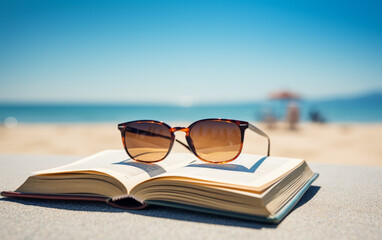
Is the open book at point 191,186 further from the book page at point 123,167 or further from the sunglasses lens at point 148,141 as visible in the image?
the sunglasses lens at point 148,141

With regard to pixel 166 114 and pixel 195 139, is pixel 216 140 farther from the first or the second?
pixel 166 114

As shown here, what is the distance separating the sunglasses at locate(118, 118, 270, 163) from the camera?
4.24 feet

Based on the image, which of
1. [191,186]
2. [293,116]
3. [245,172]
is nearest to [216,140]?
[245,172]

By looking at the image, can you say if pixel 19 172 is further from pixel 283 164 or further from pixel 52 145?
pixel 52 145

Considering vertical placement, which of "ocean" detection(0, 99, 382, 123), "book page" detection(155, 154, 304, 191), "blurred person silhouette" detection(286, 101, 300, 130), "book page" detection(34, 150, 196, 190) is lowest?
"ocean" detection(0, 99, 382, 123)

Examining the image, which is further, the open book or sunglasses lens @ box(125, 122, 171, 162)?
sunglasses lens @ box(125, 122, 171, 162)

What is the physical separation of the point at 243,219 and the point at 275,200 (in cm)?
12

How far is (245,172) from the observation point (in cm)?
104

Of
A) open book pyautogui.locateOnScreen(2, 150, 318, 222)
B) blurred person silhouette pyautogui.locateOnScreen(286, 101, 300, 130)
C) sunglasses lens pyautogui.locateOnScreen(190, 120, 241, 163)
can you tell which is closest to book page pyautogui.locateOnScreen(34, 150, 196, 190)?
open book pyautogui.locateOnScreen(2, 150, 318, 222)

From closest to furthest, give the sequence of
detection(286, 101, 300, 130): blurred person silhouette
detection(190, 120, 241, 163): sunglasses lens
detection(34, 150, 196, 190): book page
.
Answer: detection(34, 150, 196, 190): book page < detection(190, 120, 241, 163): sunglasses lens < detection(286, 101, 300, 130): blurred person silhouette

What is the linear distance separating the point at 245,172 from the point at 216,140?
31 centimetres

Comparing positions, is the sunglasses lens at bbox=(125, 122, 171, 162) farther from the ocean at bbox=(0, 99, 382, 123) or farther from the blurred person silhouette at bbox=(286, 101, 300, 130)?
the ocean at bbox=(0, 99, 382, 123)

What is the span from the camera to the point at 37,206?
1.02 meters

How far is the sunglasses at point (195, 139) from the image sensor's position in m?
1.29
